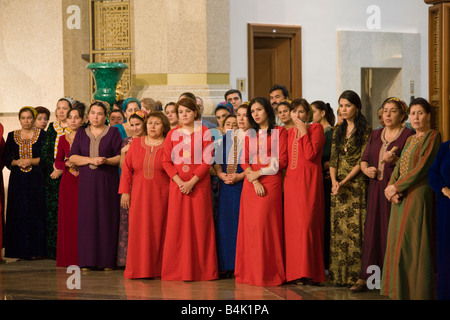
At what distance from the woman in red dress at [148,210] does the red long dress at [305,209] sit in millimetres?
1080

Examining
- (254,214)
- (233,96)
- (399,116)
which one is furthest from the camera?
→ (233,96)

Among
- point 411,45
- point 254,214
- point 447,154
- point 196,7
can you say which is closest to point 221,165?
point 254,214

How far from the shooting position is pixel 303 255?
6094 mm

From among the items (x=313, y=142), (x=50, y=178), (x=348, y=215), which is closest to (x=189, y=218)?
(x=313, y=142)

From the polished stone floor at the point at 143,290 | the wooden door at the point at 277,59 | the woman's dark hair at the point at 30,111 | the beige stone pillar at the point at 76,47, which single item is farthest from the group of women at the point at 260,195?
the beige stone pillar at the point at 76,47

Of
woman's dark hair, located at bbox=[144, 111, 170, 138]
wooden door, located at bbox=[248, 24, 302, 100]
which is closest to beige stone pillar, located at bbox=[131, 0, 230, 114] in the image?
wooden door, located at bbox=[248, 24, 302, 100]

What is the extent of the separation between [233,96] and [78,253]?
8.13 ft

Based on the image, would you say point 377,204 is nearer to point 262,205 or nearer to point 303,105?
point 262,205

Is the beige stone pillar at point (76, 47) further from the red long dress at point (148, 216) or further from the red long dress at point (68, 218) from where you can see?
the red long dress at point (148, 216)

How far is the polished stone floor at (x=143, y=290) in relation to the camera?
579cm

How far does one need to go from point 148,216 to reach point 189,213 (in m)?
0.37

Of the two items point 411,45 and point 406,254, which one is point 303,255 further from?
point 411,45

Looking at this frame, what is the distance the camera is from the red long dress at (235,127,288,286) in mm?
6168

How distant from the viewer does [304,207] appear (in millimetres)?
6121
